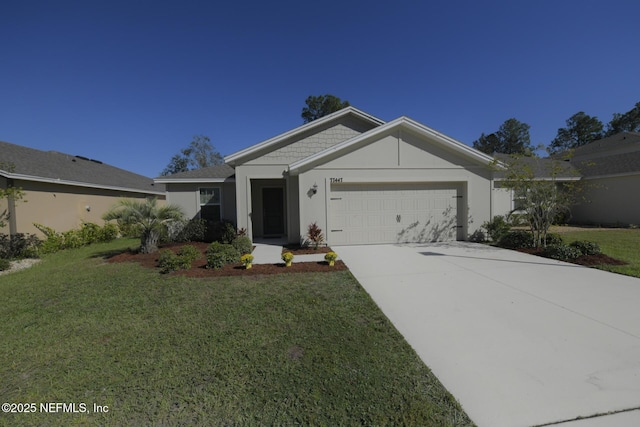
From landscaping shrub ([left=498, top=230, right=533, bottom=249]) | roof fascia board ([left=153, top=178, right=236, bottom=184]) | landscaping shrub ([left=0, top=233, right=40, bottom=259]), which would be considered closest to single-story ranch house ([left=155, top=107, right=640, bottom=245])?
landscaping shrub ([left=498, top=230, right=533, bottom=249])

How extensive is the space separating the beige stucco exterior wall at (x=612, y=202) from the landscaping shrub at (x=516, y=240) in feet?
26.3

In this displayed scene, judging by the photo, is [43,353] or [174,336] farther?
[174,336]

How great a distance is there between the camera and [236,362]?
304 centimetres

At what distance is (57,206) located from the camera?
12.3 meters

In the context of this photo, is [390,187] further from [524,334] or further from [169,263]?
[169,263]

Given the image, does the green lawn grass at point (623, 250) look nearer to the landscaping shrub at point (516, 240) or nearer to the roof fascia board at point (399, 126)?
the landscaping shrub at point (516, 240)

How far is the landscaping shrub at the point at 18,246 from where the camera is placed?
9.39 m

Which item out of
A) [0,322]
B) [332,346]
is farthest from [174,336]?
[0,322]

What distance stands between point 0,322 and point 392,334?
6.28 meters

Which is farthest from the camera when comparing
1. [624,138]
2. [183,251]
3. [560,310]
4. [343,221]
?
[624,138]

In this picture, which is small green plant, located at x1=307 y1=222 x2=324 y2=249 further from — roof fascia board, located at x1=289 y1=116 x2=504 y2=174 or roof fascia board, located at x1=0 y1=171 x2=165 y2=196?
roof fascia board, located at x1=0 y1=171 x2=165 y2=196

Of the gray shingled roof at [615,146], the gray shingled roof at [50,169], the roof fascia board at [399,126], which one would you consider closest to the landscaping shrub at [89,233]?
the gray shingled roof at [50,169]

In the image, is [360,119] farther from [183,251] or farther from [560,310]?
[560,310]

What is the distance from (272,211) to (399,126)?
23.9 ft
